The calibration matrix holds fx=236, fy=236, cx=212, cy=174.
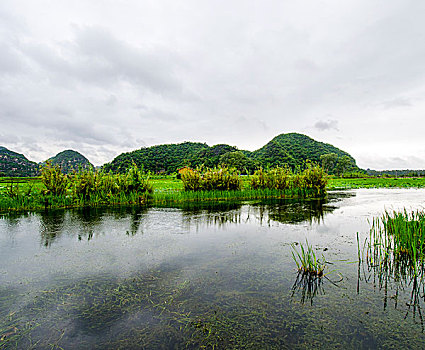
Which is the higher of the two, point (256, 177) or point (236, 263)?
point (256, 177)

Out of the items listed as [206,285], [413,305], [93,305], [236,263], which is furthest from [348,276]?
[93,305]

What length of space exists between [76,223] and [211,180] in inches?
379

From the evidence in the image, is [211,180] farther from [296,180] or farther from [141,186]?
[296,180]

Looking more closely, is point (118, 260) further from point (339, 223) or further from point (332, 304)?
point (339, 223)

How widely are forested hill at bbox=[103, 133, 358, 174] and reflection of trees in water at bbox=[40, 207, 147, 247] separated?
5327 centimetres

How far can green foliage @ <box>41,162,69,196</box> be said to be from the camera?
12.8 metres

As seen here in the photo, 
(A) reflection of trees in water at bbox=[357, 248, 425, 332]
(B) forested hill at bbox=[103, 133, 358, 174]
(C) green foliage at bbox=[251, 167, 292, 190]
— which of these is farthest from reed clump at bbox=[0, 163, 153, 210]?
(B) forested hill at bbox=[103, 133, 358, 174]

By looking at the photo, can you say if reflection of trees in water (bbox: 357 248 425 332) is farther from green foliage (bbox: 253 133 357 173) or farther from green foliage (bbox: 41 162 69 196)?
green foliage (bbox: 253 133 357 173)

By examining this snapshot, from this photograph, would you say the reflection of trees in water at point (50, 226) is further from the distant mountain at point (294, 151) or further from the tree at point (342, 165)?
the tree at point (342, 165)

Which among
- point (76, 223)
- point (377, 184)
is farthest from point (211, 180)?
point (377, 184)

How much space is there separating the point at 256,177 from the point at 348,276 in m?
14.4

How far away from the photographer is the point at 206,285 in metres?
3.94

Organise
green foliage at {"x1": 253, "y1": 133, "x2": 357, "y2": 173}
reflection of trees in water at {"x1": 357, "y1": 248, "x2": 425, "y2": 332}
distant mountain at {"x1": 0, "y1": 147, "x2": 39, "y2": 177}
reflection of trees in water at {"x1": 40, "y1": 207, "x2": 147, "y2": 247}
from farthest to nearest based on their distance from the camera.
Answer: green foliage at {"x1": 253, "y1": 133, "x2": 357, "y2": 173}
distant mountain at {"x1": 0, "y1": 147, "x2": 39, "y2": 177}
reflection of trees in water at {"x1": 40, "y1": 207, "x2": 147, "y2": 247}
reflection of trees in water at {"x1": 357, "y1": 248, "x2": 425, "y2": 332}

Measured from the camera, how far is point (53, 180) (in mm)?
12961
